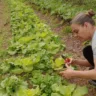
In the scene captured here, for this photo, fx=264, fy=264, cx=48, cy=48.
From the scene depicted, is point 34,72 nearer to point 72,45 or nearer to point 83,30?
point 83,30

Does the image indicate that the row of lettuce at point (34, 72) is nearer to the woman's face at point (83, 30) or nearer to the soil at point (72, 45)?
the soil at point (72, 45)

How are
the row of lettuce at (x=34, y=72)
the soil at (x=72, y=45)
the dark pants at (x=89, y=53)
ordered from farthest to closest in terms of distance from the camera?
the soil at (x=72, y=45), the dark pants at (x=89, y=53), the row of lettuce at (x=34, y=72)

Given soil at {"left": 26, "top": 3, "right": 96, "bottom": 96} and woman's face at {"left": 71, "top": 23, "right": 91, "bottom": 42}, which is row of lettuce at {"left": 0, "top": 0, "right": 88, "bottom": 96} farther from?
woman's face at {"left": 71, "top": 23, "right": 91, "bottom": 42}

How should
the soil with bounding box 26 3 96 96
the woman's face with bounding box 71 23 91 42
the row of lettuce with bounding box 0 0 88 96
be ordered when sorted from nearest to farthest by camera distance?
the woman's face with bounding box 71 23 91 42 < the row of lettuce with bounding box 0 0 88 96 < the soil with bounding box 26 3 96 96

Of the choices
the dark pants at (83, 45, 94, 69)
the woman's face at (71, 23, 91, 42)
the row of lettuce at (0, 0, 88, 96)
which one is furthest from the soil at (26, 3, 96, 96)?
the woman's face at (71, 23, 91, 42)

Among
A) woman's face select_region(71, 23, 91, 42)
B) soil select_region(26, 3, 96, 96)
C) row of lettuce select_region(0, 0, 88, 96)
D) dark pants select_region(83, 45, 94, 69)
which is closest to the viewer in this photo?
woman's face select_region(71, 23, 91, 42)

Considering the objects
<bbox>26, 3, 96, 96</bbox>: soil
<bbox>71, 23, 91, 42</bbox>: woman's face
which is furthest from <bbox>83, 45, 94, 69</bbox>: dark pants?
<bbox>71, 23, 91, 42</bbox>: woman's face

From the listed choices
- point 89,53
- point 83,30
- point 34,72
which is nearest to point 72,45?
point 34,72

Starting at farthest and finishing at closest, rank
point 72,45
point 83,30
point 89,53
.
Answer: point 72,45, point 89,53, point 83,30

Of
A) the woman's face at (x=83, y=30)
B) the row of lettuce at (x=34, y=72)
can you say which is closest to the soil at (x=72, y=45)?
the row of lettuce at (x=34, y=72)

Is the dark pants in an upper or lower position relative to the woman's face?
lower

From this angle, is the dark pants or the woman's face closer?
the woman's face

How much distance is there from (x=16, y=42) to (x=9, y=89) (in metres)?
2.02

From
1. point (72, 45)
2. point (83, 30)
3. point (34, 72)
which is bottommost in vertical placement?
point (34, 72)
